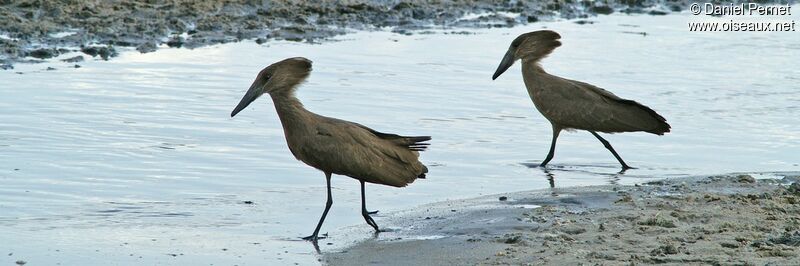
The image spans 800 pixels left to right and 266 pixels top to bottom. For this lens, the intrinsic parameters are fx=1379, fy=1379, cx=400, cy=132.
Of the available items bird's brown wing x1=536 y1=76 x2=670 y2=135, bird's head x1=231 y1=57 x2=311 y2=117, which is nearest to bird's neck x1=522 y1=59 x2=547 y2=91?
bird's brown wing x1=536 y1=76 x2=670 y2=135

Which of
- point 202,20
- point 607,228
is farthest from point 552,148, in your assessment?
point 202,20

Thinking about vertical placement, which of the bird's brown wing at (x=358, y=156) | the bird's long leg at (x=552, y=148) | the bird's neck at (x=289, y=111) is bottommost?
the bird's long leg at (x=552, y=148)

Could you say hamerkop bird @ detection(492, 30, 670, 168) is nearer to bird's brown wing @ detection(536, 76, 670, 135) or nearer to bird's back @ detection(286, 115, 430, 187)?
bird's brown wing @ detection(536, 76, 670, 135)

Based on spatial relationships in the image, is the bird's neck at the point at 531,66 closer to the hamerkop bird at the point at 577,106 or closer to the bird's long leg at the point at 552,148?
the hamerkop bird at the point at 577,106

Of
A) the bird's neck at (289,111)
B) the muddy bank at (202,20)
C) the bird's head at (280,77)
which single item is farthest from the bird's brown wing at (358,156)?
the muddy bank at (202,20)

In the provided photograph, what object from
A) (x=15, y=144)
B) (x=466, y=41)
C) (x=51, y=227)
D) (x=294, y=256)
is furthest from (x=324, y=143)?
(x=466, y=41)

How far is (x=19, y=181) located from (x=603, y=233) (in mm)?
3981

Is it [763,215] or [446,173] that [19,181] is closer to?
[446,173]

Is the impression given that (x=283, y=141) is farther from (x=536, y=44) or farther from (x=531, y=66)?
(x=536, y=44)

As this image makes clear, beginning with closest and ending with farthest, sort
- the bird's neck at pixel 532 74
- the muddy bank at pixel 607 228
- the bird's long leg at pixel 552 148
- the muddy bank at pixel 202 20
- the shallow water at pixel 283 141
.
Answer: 1. the muddy bank at pixel 607 228
2. the shallow water at pixel 283 141
3. the bird's long leg at pixel 552 148
4. the bird's neck at pixel 532 74
5. the muddy bank at pixel 202 20

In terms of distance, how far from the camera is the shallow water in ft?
26.8

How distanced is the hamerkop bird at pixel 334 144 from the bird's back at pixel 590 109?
9.44ft

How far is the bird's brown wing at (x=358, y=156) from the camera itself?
316 inches

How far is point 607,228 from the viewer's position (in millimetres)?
7836
